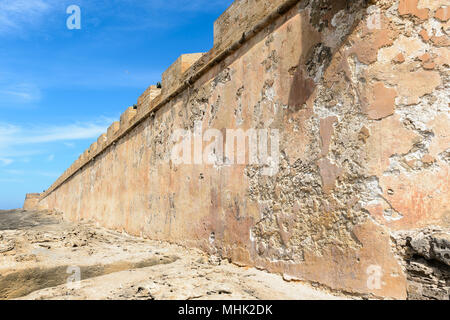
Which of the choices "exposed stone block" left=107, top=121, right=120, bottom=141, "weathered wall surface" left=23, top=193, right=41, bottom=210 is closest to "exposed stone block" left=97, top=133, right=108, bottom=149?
"exposed stone block" left=107, top=121, right=120, bottom=141

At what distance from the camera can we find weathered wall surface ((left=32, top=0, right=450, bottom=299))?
5.86ft

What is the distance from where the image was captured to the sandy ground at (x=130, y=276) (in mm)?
2090

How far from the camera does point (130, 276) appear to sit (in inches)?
104

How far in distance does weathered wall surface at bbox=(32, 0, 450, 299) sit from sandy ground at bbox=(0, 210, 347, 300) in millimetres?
175

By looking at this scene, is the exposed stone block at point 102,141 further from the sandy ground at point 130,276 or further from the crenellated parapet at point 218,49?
the sandy ground at point 130,276

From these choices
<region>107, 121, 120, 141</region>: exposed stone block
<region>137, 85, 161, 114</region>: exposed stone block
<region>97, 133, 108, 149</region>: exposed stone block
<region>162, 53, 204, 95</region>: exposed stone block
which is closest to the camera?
<region>162, 53, 204, 95</region>: exposed stone block

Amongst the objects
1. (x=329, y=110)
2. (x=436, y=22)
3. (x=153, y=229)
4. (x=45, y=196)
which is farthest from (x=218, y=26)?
(x=45, y=196)

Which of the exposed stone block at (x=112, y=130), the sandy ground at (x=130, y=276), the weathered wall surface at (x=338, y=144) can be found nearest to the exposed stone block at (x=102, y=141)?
the exposed stone block at (x=112, y=130)

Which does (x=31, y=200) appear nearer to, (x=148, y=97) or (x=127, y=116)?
(x=127, y=116)

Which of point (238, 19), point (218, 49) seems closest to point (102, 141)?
point (218, 49)

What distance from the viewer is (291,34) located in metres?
2.59

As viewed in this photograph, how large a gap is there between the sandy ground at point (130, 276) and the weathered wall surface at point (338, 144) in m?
0.18

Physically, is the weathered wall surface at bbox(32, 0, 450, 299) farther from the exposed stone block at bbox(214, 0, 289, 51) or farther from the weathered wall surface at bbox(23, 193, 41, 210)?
the weathered wall surface at bbox(23, 193, 41, 210)
